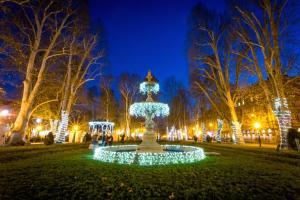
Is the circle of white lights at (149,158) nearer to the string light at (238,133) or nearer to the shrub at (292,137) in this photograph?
the shrub at (292,137)

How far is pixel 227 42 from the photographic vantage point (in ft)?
83.1

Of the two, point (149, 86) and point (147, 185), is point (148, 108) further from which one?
point (147, 185)

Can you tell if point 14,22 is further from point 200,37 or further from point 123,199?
point 200,37

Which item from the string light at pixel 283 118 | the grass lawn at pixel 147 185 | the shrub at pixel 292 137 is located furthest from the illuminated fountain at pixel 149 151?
the shrub at pixel 292 137

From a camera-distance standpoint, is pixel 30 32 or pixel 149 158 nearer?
pixel 149 158

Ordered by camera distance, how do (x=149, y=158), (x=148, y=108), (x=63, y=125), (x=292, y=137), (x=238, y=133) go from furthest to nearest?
(x=238, y=133) → (x=63, y=125) → (x=292, y=137) → (x=148, y=108) → (x=149, y=158)

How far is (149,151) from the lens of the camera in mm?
12078

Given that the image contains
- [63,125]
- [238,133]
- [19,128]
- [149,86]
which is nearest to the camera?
[149,86]

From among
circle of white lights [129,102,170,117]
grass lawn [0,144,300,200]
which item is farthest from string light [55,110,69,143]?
grass lawn [0,144,300,200]

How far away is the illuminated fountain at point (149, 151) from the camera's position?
30.6 feet

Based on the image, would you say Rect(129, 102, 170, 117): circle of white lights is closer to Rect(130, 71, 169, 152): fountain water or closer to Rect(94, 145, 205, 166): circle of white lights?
Rect(130, 71, 169, 152): fountain water

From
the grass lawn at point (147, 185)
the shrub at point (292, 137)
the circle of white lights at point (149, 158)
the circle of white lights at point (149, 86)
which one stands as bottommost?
the grass lawn at point (147, 185)

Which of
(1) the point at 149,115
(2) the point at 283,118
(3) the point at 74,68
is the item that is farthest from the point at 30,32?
(2) the point at 283,118

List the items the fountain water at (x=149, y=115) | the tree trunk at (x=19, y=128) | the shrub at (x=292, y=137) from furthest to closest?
the tree trunk at (x=19, y=128) → the shrub at (x=292, y=137) → the fountain water at (x=149, y=115)
